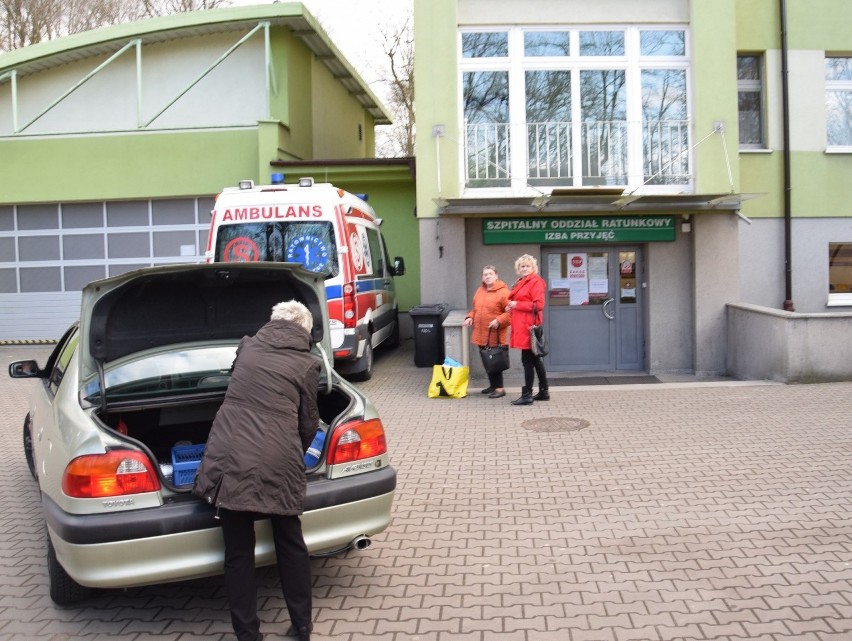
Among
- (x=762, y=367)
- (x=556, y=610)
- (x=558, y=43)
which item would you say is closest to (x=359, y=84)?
(x=558, y=43)

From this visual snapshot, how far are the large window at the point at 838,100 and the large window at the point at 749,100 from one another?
3.97 ft

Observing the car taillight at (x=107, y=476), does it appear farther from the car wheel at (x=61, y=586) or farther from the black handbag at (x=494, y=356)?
the black handbag at (x=494, y=356)

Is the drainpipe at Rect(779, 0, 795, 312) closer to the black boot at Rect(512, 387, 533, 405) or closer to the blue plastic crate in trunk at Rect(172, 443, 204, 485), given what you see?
the black boot at Rect(512, 387, 533, 405)

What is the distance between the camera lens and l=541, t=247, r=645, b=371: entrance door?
553 inches

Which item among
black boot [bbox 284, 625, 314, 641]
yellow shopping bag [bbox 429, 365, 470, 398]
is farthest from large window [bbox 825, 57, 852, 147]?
black boot [bbox 284, 625, 314, 641]

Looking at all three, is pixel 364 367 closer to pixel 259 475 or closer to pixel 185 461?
pixel 185 461

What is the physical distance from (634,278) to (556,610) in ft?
33.2

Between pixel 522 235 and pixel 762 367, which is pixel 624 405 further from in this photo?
pixel 522 235

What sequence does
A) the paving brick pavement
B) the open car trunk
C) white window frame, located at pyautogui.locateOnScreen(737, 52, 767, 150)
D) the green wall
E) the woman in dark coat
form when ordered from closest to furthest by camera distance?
the woman in dark coat → the paving brick pavement → the open car trunk → white window frame, located at pyautogui.locateOnScreen(737, 52, 767, 150) → the green wall

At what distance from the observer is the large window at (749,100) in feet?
52.0

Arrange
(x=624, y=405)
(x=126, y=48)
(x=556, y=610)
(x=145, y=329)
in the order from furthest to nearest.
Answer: (x=126, y=48) → (x=624, y=405) → (x=145, y=329) → (x=556, y=610)

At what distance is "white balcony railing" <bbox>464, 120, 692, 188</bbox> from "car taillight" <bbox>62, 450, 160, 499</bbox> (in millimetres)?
9969

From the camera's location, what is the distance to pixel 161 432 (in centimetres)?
571

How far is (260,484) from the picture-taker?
4.12 meters
